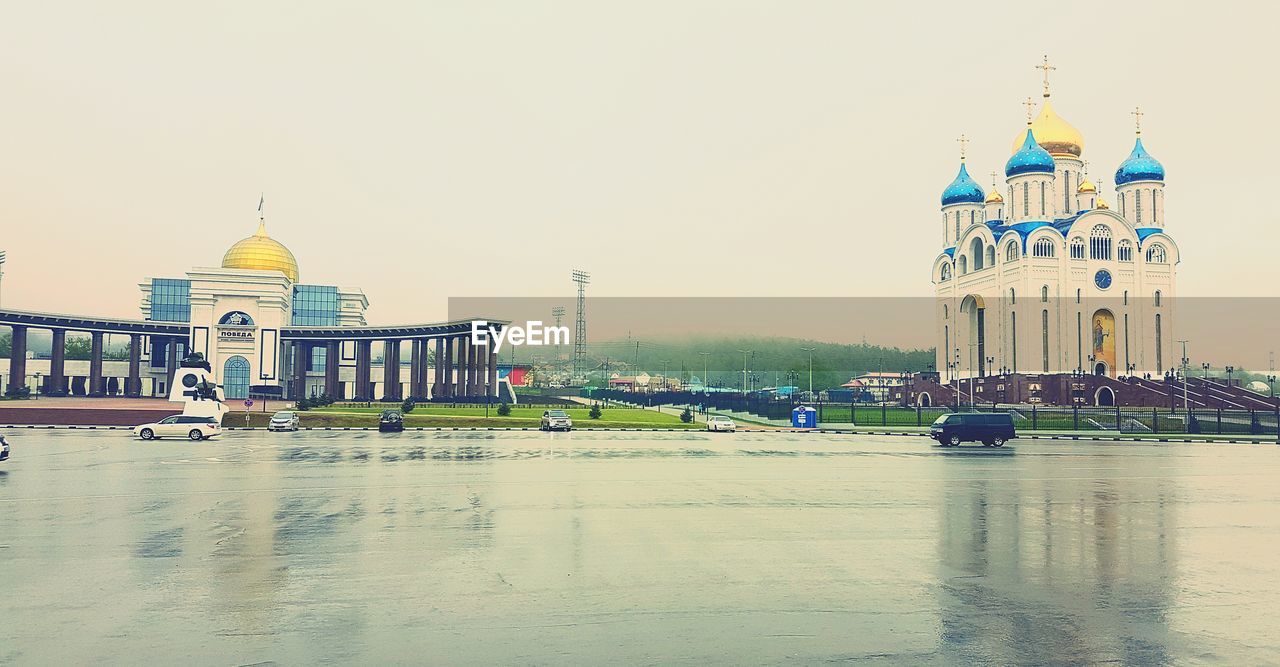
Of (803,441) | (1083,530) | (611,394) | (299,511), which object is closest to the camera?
(1083,530)

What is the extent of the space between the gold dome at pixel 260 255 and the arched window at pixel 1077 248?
88.2 meters

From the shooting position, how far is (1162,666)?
23.2 feet

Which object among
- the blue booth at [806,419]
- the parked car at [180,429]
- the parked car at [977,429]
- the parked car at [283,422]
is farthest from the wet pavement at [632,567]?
the blue booth at [806,419]

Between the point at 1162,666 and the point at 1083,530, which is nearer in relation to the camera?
the point at 1162,666

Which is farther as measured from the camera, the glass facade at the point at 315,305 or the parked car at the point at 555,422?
the glass facade at the point at 315,305

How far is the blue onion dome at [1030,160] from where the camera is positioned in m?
90.5

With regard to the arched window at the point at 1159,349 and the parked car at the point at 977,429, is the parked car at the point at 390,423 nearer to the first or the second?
the parked car at the point at 977,429

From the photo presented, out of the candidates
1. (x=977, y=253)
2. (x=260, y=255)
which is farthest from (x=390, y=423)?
(x=977, y=253)

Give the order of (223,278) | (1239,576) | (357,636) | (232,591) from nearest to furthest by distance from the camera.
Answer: (357,636), (232,591), (1239,576), (223,278)

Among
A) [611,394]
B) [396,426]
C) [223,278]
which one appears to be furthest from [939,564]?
[611,394]

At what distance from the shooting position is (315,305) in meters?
107

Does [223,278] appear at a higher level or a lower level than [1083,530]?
higher

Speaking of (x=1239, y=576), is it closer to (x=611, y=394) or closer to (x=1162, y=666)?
(x=1162, y=666)

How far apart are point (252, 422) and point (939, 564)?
2028 inches
